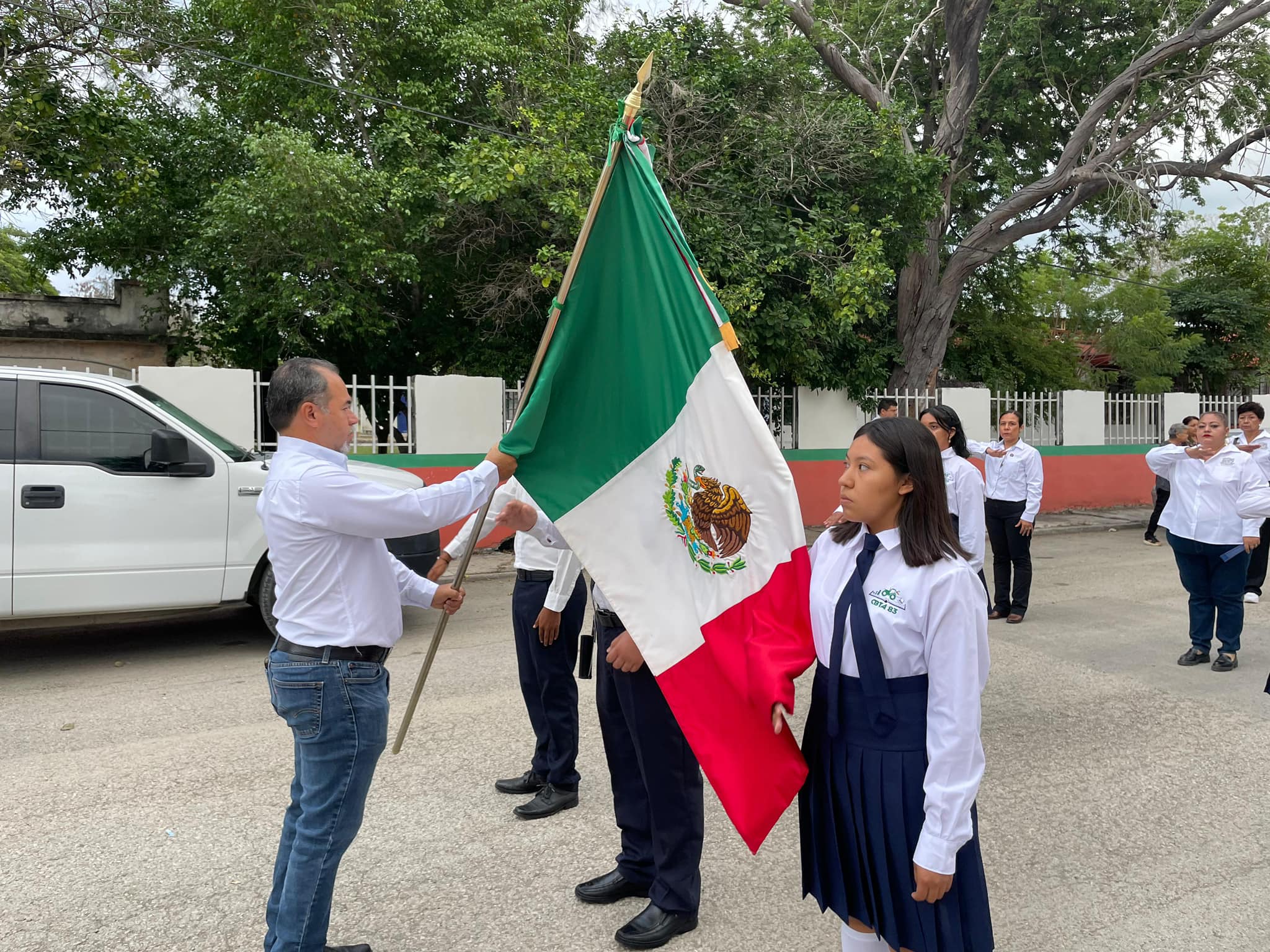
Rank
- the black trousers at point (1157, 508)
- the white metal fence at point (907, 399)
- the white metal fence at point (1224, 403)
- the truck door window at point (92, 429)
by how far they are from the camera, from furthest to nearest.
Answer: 1. the white metal fence at point (1224, 403)
2. the white metal fence at point (907, 399)
3. the black trousers at point (1157, 508)
4. the truck door window at point (92, 429)

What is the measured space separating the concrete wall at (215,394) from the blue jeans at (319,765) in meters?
7.95

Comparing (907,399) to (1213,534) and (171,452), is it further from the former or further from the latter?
(171,452)

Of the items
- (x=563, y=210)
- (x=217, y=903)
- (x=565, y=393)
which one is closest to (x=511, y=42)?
(x=563, y=210)

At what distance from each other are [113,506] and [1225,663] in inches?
301

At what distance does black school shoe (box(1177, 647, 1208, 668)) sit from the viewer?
6.45 meters

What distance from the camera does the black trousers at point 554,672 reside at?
13.2ft

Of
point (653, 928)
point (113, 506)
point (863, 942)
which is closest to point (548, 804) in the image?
point (653, 928)

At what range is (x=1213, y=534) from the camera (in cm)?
635

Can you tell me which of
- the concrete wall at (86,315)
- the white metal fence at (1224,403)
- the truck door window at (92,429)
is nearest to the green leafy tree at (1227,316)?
the white metal fence at (1224,403)

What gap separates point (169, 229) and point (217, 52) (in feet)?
8.28

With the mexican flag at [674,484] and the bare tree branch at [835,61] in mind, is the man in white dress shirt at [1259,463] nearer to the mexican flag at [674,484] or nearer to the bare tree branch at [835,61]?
the mexican flag at [674,484]

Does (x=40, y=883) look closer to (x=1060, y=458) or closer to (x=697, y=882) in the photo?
(x=697, y=882)

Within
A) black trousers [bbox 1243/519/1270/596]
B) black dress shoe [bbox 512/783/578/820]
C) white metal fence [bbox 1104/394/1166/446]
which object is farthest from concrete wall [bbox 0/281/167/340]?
white metal fence [bbox 1104/394/1166/446]

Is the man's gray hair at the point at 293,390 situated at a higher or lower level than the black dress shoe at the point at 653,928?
higher
